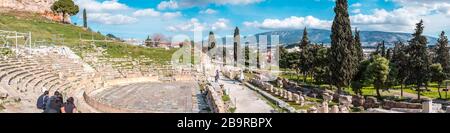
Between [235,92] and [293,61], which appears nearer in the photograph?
[235,92]

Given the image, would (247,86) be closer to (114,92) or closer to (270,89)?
(270,89)

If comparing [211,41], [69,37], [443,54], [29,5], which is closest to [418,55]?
[443,54]

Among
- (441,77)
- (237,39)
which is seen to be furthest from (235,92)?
(237,39)

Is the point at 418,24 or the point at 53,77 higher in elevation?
the point at 418,24

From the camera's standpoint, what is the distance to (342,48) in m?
41.2

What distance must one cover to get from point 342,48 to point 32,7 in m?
70.1

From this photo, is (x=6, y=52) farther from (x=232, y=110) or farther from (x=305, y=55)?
(x=305, y=55)

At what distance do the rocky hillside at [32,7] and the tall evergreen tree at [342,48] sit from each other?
6321cm

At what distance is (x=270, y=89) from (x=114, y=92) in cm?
1108

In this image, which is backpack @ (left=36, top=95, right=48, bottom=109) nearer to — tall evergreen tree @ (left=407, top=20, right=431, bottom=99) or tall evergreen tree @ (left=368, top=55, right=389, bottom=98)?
tall evergreen tree @ (left=368, top=55, right=389, bottom=98)

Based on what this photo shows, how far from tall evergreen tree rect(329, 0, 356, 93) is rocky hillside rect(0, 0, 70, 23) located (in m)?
63.2

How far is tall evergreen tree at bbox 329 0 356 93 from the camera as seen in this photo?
1613 inches
